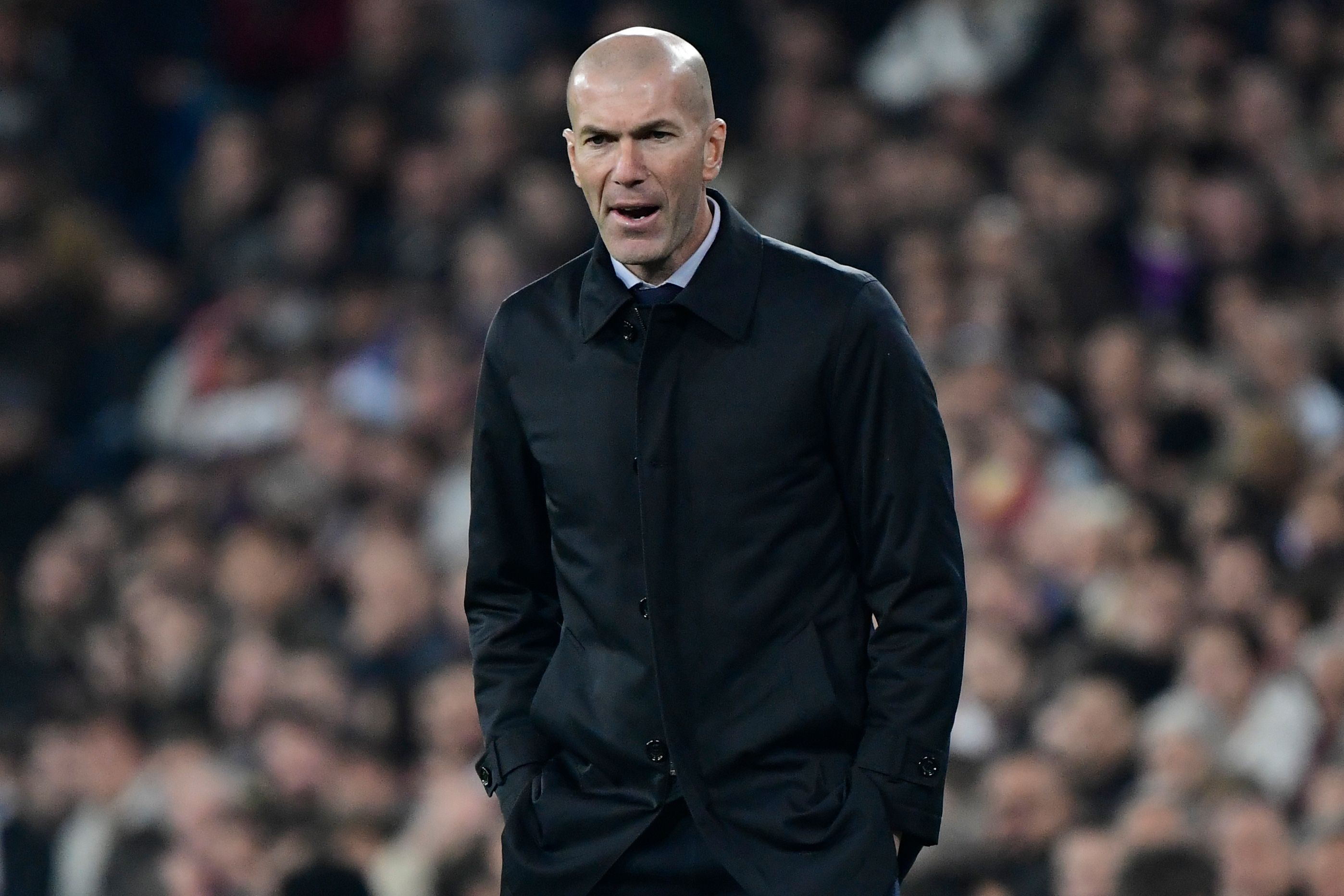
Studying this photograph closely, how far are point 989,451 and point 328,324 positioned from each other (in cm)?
304

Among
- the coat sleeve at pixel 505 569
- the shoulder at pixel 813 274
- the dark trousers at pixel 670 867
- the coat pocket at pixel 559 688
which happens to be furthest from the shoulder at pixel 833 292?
the dark trousers at pixel 670 867

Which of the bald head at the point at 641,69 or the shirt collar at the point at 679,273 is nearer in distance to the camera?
the bald head at the point at 641,69

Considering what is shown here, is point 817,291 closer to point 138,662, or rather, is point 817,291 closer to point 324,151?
point 138,662

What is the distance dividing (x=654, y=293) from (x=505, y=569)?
42cm

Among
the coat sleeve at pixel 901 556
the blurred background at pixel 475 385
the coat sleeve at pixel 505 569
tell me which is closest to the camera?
the coat sleeve at pixel 901 556

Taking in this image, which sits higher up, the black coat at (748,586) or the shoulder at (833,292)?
the shoulder at (833,292)

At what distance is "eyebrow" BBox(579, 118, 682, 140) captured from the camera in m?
2.65

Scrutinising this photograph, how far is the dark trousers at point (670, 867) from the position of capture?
8.71 feet

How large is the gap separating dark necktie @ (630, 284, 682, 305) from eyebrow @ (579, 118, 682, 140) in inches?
8.2

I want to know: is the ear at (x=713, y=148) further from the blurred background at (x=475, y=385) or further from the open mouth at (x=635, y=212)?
the blurred background at (x=475, y=385)

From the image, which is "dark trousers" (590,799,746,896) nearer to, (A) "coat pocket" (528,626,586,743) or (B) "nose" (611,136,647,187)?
(A) "coat pocket" (528,626,586,743)

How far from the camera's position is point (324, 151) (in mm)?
9750

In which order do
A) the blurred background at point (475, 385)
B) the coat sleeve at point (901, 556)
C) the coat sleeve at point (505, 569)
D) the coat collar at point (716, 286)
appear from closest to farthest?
the coat sleeve at point (901, 556)
the coat collar at point (716, 286)
the coat sleeve at point (505, 569)
the blurred background at point (475, 385)

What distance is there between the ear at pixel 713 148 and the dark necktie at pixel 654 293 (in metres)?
0.14
